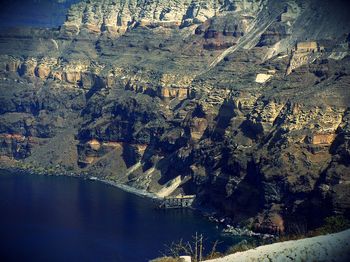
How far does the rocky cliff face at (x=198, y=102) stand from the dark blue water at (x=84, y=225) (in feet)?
27.7

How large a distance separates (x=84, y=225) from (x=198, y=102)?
41.8 meters

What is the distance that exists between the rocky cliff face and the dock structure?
1.90m

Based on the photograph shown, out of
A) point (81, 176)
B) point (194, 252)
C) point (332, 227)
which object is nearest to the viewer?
point (332, 227)

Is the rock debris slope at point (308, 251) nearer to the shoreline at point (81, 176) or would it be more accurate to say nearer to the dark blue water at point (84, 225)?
the dark blue water at point (84, 225)

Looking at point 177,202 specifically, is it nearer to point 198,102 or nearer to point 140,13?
point 198,102

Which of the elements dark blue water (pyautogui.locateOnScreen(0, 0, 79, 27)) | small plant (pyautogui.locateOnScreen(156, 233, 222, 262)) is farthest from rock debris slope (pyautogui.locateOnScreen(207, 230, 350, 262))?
dark blue water (pyautogui.locateOnScreen(0, 0, 79, 27))

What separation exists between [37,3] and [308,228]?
109 m

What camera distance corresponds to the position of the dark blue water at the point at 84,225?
75.1 m

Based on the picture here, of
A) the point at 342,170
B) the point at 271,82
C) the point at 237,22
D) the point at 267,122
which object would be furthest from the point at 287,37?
the point at 342,170

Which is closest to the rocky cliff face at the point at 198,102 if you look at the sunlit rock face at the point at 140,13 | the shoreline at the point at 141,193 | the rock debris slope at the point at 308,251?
the sunlit rock face at the point at 140,13

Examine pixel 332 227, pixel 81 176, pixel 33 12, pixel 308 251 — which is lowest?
pixel 81 176

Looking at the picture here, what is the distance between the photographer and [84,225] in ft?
289

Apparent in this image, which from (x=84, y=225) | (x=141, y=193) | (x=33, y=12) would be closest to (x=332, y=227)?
(x=84, y=225)

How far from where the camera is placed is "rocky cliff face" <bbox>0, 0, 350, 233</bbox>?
92.2 meters
